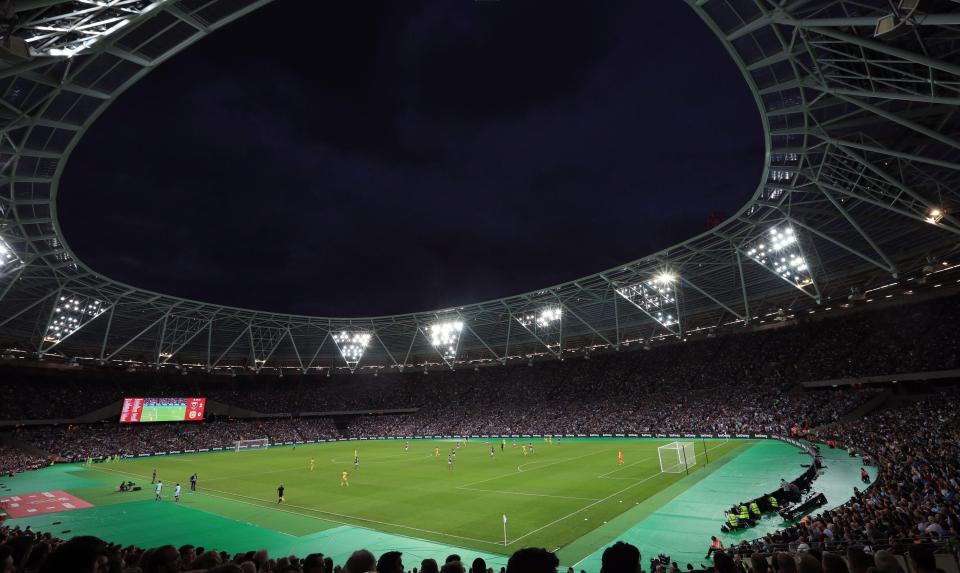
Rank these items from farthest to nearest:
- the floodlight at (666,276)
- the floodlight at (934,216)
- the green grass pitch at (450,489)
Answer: the floodlight at (666,276)
the floodlight at (934,216)
the green grass pitch at (450,489)

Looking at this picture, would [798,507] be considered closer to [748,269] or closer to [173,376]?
[748,269]

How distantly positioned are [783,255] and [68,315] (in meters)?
76.7

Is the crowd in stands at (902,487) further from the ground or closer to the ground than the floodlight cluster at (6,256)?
closer to the ground

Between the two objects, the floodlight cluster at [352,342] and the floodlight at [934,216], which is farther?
the floodlight cluster at [352,342]

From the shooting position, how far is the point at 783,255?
135 feet

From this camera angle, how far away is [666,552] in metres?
17.4

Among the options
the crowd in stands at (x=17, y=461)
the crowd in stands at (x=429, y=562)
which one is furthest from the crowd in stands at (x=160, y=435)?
the crowd in stands at (x=429, y=562)

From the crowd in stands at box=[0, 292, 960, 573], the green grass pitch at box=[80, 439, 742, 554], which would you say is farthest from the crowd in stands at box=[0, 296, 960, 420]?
the green grass pitch at box=[80, 439, 742, 554]

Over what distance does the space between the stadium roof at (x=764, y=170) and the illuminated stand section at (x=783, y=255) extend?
0.66 feet

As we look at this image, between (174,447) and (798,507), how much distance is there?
7544 cm

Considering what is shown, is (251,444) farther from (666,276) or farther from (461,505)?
(666,276)

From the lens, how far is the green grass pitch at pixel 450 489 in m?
22.7

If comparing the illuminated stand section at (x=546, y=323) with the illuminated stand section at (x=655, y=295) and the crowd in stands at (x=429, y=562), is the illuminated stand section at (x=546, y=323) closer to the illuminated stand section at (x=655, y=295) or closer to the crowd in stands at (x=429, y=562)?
the illuminated stand section at (x=655, y=295)

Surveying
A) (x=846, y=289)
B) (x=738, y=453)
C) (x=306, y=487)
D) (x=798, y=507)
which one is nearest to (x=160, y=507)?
(x=306, y=487)
